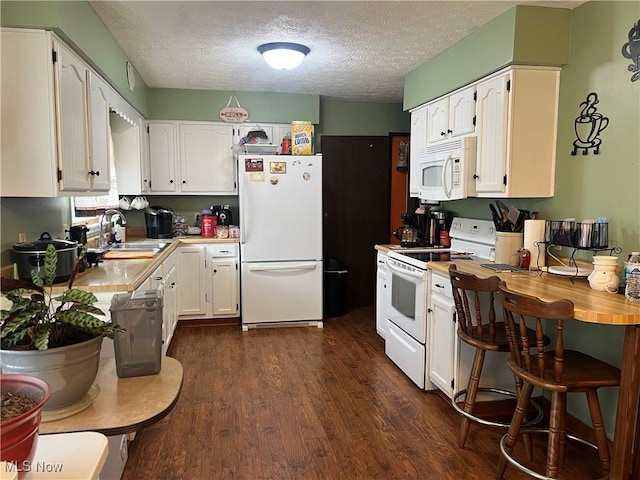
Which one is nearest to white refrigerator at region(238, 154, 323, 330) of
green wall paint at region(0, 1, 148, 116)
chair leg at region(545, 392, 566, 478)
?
green wall paint at region(0, 1, 148, 116)

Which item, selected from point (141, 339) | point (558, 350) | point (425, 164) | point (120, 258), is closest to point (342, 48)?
point (425, 164)

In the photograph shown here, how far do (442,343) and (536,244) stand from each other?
0.81m

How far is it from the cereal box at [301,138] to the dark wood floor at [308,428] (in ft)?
6.29

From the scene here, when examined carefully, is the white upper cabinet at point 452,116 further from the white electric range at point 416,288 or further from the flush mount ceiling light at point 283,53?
the flush mount ceiling light at point 283,53

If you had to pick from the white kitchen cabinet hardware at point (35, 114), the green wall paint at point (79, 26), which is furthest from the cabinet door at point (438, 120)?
the white kitchen cabinet hardware at point (35, 114)

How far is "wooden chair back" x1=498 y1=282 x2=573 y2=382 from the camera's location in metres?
1.80

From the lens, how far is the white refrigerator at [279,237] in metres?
4.48

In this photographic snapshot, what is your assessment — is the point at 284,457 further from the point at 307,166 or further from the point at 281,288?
the point at 307,166

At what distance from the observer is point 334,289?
505 cm

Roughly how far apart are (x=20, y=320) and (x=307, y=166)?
364 cm

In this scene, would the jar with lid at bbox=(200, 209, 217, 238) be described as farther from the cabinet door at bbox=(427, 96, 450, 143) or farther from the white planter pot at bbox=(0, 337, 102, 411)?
the white planter pot at bbox=(0, 337, 102, 411)

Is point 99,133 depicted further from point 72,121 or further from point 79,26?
point 79,26

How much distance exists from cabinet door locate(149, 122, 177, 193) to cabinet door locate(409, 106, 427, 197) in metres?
2.41

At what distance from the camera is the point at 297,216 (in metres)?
4.57
